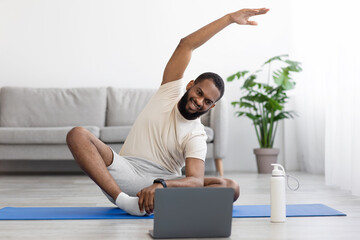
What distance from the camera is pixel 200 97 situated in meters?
2.13

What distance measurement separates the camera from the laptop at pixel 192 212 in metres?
1.63

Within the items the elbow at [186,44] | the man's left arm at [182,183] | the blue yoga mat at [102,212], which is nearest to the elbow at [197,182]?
the man's left arm at [182,183]

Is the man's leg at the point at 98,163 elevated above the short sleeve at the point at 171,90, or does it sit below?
below

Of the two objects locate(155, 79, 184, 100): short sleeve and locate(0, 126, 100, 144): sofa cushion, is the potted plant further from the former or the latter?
locate(155, 79, 184, 100): short sleeve

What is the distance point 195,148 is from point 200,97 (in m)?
0.21

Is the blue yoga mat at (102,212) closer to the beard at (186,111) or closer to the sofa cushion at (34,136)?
the beard at (186,111)

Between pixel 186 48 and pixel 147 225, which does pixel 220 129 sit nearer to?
pixel 186 48

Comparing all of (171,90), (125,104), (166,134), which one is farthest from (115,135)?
(166,134)

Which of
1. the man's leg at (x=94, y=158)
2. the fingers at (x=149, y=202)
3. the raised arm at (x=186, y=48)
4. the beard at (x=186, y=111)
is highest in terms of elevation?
the raised arm at (x=186, y=48)

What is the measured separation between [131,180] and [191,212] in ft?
2.01

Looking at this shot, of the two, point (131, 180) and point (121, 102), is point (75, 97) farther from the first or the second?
point (131, 180)

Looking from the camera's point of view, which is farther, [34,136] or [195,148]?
[34,136]

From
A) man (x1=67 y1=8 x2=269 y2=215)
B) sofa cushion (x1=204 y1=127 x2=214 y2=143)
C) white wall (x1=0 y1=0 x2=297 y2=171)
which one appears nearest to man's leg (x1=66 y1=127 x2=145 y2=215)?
man (x1=67 y1=8 x2=269 y2=215)

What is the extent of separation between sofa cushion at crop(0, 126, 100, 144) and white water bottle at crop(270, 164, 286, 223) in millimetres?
2795
